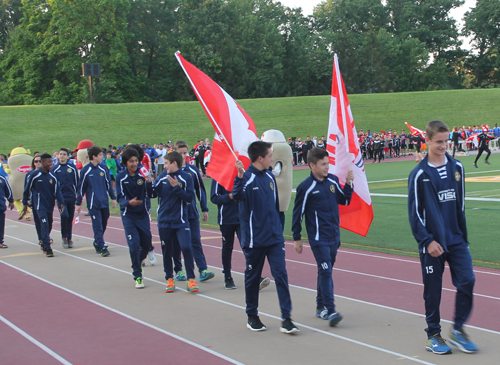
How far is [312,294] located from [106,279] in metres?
3.29

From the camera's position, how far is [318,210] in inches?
237

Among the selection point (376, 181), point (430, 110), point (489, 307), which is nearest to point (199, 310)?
point (489, 307)

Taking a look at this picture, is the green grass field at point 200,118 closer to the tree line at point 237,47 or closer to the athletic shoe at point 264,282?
the tree line at point 237,47

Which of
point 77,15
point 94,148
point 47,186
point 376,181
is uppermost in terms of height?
point 77,15

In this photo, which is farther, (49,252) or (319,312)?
(49,252)

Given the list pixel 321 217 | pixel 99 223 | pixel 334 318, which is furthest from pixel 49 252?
pixel 334 318

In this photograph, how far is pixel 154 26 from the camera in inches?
2997

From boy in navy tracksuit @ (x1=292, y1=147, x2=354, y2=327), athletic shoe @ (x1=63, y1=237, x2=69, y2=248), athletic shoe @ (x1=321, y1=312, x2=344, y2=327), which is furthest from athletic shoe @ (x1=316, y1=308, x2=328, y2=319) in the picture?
athletic shoe @ (x1=63, y1=237, x2=69, y2=248)

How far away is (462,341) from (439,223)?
3.48 feet

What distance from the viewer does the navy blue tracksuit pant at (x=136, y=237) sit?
8070 mm

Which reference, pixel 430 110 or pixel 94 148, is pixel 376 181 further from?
pixel 430 110

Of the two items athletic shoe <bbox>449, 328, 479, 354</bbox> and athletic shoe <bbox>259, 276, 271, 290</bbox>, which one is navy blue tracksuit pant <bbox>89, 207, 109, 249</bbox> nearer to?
athletic shoe <bbox>259, 276, 271, 290</bbox>

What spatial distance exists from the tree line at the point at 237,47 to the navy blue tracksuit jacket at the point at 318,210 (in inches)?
2186

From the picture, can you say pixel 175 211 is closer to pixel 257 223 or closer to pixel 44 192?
pixel 257 223
